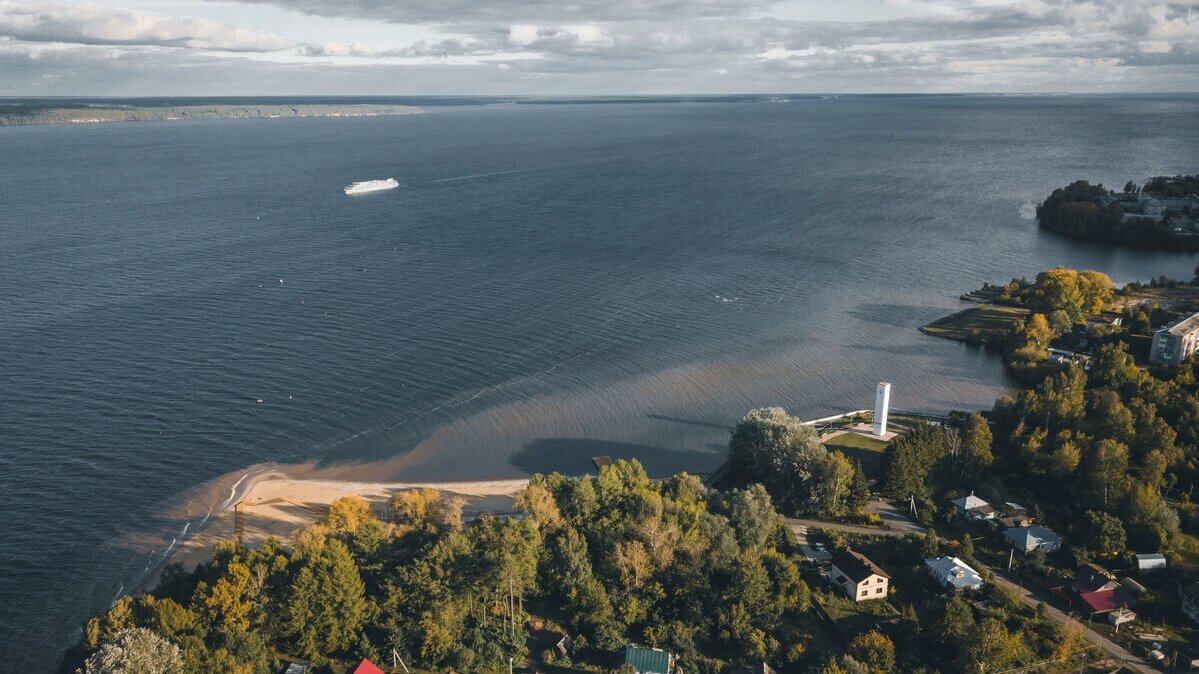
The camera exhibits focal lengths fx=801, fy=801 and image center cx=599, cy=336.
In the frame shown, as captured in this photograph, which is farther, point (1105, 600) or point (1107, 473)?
point (1107, 473)

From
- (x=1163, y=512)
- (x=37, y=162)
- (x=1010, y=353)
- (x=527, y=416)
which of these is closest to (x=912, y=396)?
(x=1010, y=353)

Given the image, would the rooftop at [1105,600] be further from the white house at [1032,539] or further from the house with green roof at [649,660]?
the house with green roof at [649,660]

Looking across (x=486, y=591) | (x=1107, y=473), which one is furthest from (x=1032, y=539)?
(x=486, y=591)

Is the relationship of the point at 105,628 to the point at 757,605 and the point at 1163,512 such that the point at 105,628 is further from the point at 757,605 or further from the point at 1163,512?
the point at 1163,512

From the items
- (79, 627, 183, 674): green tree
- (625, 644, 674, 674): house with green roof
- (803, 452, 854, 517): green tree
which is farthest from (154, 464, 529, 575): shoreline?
(803, 452, 854, 517): green tree

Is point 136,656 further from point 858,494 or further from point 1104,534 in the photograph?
point 1104,534

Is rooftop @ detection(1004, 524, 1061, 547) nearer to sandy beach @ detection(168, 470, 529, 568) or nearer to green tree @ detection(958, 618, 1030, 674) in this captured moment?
green tree @ detection(958, 618, 1030, 674)
